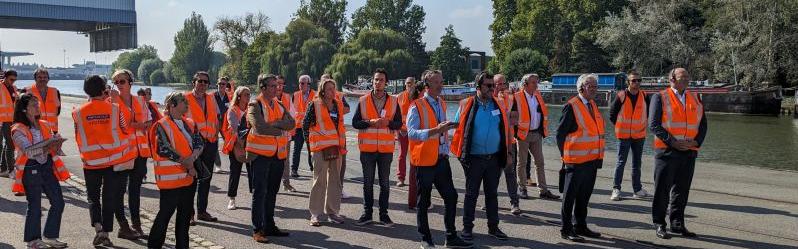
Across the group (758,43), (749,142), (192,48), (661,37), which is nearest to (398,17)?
(192,48)

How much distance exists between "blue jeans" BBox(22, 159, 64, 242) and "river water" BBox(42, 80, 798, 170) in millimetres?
12546

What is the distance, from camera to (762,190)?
11.0 metres

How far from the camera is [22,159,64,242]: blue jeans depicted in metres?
6.65

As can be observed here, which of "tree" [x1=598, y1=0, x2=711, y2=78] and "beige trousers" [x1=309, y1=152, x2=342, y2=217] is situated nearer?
"beige trousers" [x1=309, y1=152, x2=342, y2=217]

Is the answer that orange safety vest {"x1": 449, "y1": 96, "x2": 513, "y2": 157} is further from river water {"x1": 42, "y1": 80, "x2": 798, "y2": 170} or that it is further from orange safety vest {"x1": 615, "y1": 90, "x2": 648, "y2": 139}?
river water {"x1": 42, "y1": 80, "x2": 798, "y2": 170}

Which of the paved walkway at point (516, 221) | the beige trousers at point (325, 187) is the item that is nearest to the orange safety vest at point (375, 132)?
the beige trousers at point (325, 187)

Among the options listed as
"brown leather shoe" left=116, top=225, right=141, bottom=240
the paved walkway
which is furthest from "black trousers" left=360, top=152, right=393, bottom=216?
"brown leather shoe" left=116, top=225, right=141, bottom=240

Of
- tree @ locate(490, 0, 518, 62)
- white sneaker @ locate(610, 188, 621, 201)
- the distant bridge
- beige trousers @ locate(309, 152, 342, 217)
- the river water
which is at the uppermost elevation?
tree @ locate(490, 0, 518, 62)

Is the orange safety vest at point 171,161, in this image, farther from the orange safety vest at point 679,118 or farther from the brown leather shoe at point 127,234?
the orange safety vest at point 679,118

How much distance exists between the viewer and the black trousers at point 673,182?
25.0ft

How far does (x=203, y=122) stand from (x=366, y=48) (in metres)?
74.2

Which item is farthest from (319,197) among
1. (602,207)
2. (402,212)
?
(602,207)

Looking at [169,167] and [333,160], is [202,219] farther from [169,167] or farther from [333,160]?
[169,167]

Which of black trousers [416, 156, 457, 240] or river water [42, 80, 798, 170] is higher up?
black trousers [416, 156, 457, 240]
